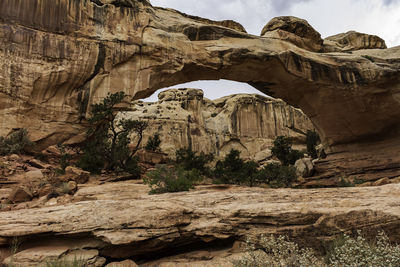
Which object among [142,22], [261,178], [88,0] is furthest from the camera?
[261,178]

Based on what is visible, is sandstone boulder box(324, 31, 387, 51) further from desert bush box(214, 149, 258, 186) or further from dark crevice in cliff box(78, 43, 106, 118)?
dark crevice in cliff box(78, 43, 106, 118)

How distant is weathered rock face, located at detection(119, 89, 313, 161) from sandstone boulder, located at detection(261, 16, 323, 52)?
56.1ft

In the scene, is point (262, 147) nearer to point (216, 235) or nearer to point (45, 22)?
point (45, 22)

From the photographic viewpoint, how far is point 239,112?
1533 inches

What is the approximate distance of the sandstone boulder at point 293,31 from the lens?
17.9 m

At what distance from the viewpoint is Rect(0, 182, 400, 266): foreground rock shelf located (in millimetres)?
3652

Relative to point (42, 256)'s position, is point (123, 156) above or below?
above

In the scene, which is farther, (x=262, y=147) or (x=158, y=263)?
(x=262, y=147)

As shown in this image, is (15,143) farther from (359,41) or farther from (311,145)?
(311,145)

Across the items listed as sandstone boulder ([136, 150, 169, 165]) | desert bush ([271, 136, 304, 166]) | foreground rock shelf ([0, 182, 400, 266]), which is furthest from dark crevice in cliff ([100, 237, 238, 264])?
desert bush ([271, 136, 304, 166])

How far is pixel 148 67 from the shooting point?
1373cm

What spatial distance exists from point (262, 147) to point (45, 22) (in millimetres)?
31533

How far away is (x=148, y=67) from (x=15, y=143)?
663 cm

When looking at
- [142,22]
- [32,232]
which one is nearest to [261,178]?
[142,22]
